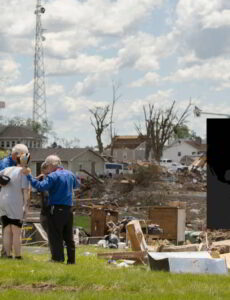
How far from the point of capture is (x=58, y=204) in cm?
1029

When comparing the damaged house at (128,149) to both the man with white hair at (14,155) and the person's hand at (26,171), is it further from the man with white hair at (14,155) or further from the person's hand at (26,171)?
the person's hand at (26,171)

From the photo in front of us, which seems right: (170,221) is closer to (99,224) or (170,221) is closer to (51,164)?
(99,224)

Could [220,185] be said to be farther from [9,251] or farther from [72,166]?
[72,166]

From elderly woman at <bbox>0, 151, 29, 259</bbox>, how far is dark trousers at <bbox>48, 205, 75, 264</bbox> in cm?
47

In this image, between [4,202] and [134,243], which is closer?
[4,202]

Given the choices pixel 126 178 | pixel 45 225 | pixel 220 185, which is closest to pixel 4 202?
pixel 45 225

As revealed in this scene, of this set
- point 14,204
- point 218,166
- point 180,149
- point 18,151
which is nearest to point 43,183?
point 14,204

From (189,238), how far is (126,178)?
33.8 metres

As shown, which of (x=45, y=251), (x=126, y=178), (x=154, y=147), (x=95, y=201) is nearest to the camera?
(x=45, y=251)

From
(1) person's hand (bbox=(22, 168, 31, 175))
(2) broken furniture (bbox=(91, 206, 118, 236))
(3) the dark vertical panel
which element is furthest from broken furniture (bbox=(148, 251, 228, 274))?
(2) broken furniture (bbox=(91, 206, 118, 236))

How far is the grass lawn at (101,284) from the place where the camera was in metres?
7.36

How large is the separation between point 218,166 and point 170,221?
307 cm

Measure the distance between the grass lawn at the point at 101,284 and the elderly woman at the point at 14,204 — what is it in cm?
82

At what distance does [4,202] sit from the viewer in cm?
1027
